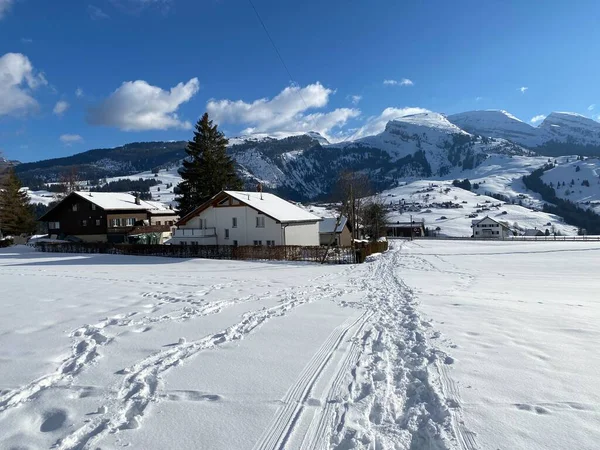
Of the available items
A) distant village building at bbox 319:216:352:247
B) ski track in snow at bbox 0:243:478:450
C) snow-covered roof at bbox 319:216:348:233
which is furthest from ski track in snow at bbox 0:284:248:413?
snow-covered roof at bbox 319:216:348:233

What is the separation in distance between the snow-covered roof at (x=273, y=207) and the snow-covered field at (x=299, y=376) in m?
27.7

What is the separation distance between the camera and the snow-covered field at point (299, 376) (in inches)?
177

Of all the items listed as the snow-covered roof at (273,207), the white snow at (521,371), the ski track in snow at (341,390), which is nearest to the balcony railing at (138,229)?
the snow-covered roof at (273,207)

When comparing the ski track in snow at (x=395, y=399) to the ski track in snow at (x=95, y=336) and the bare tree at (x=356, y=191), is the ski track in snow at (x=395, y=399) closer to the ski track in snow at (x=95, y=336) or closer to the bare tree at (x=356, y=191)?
the ski track in snow at (x=95, y=336)

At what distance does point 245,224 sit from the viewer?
1620 inches

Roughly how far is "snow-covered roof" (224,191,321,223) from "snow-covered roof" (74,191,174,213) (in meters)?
23.8

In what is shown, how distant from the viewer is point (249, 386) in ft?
19.0

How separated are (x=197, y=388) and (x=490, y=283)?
57.4 feet

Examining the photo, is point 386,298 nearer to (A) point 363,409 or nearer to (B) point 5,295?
(A) point 363,409

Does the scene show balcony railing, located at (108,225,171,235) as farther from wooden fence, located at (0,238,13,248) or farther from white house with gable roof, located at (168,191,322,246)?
white house with gable roof, located at (168,191,322,246)

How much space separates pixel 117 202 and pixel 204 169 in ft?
62.9

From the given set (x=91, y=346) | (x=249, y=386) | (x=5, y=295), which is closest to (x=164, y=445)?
(x=249, y=386)

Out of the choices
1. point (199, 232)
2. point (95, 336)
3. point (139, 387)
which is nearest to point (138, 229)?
point (199, 232)

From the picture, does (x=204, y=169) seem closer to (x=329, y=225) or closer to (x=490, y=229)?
(x=329, y=225)
